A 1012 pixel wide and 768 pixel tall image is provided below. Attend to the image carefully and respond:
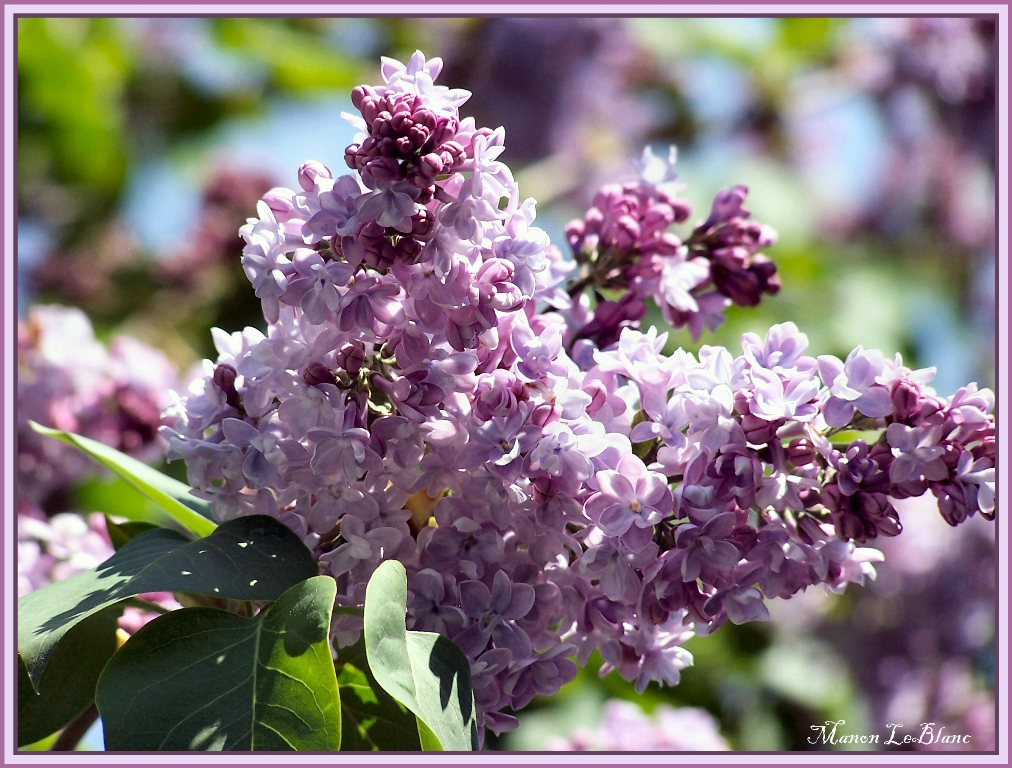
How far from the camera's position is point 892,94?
4.49m

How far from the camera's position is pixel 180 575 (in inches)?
42.6

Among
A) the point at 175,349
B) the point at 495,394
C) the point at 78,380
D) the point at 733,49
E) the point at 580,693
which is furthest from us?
the point at 733,49

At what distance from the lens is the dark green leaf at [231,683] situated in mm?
1011

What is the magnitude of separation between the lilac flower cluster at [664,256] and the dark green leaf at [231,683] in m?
0.53

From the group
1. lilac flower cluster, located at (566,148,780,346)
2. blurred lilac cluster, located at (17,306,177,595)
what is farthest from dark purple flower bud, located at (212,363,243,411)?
blurred lilac cluster, located at (17,306,177,595)

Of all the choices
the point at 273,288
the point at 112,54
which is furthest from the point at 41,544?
the point at 112,54

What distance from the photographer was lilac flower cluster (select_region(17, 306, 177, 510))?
7.50ft

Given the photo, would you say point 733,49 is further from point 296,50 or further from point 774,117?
point 296,50

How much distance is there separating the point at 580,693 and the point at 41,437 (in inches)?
54.5
